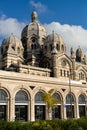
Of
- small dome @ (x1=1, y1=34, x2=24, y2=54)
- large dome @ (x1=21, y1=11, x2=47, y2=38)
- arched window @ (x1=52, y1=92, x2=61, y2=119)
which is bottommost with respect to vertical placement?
arched window @ (x1=52, y1=92, x2=61, y2=119)

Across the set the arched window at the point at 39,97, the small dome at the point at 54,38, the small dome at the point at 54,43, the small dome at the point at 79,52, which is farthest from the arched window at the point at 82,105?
the small dome at the point at 79,52

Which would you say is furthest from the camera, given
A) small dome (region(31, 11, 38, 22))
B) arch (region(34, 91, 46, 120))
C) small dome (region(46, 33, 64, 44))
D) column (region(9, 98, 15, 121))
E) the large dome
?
small dome (region(31, 11, 38, 22))

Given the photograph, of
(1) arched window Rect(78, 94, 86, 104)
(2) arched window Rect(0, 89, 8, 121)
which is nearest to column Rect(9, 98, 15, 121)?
(2) arched window Rect(0, 89, 8, 121)

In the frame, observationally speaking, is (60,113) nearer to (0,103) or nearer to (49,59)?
(0,103)

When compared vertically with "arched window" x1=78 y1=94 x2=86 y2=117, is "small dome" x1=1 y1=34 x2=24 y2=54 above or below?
above

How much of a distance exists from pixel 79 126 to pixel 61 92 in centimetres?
3255

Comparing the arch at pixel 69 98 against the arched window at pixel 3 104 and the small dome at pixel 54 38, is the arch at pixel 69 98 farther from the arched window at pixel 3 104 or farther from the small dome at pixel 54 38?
the small dome at pixel 54 38

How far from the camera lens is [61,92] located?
53.4 metres

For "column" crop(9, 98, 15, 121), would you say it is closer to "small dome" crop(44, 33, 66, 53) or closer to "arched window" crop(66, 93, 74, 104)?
"arched window" crop(66, 93, 74, 104)

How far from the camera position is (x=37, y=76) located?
5059 cm

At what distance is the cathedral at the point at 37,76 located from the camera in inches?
1798

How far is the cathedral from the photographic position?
150ft

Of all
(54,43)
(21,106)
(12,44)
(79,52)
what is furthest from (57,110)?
(79,52)

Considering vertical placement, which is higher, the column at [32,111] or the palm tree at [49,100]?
the palm tree at [49,100]
